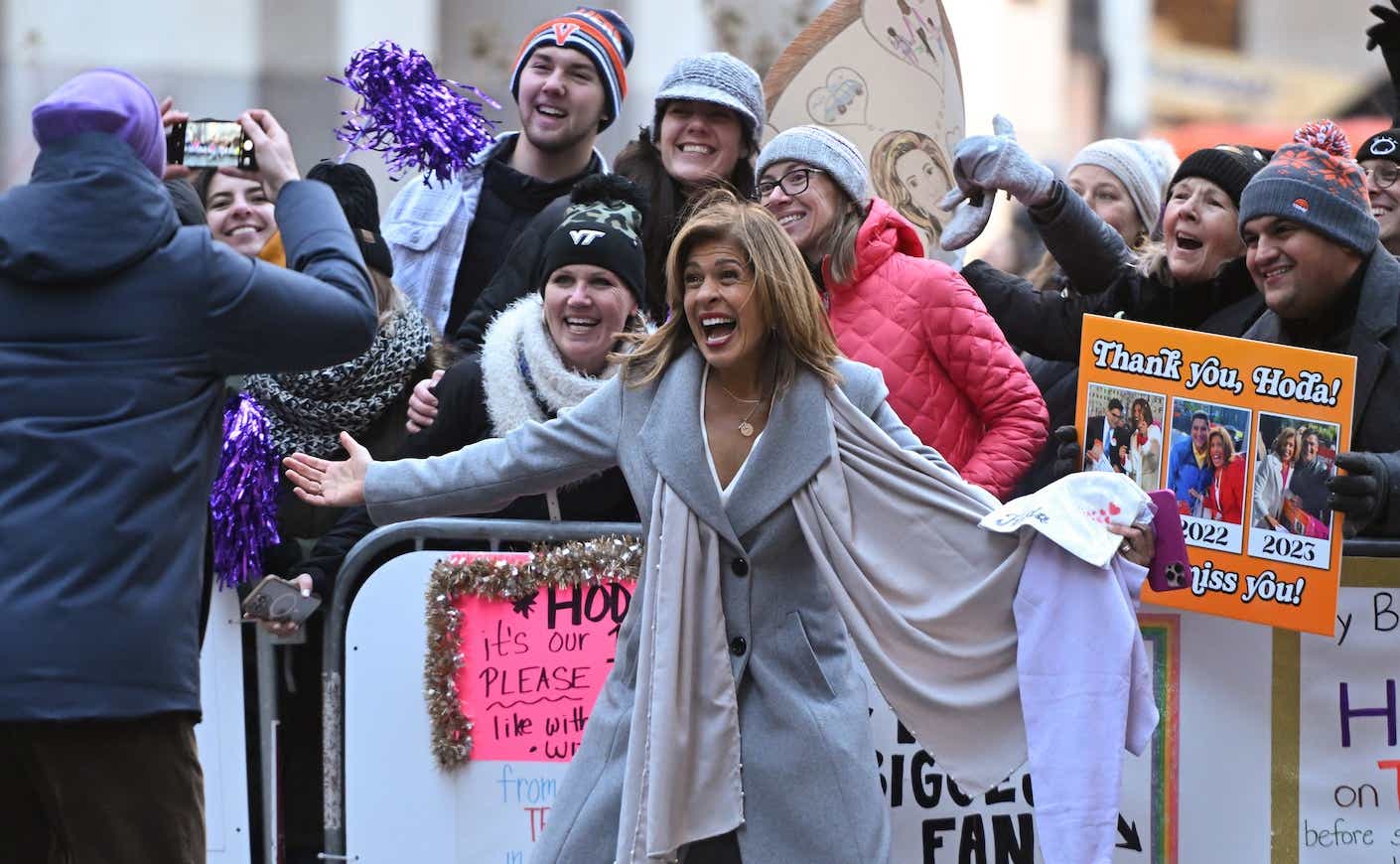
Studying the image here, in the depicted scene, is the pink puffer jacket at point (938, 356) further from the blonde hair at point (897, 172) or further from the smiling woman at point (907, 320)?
the blonde hair at point (897, 172)

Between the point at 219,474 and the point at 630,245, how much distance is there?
136cm

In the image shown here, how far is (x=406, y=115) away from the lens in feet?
22.1

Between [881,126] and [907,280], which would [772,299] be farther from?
[881,126]

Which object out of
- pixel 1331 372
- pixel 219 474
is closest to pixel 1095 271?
pixel 1331 372

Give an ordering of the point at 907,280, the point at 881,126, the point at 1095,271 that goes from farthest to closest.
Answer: the point at 881,126, the point at 1095,271, the point at 907,280

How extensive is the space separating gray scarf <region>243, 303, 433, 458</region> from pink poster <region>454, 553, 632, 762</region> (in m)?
0.78

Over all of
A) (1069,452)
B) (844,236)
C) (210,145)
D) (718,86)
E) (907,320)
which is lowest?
(1069,452)

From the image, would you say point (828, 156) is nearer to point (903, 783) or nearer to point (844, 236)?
point (844, 236)

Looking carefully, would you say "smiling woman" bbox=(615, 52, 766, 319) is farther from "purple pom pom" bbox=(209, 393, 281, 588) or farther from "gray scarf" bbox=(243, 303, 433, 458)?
"purple pom pom" bbox=(209, 393, 281, 588)

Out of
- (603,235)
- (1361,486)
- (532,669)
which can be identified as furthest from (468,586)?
(1361,486)

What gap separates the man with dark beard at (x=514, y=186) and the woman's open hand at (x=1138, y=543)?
2770 mm

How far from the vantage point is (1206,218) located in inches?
254

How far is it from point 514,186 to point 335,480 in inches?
88.9

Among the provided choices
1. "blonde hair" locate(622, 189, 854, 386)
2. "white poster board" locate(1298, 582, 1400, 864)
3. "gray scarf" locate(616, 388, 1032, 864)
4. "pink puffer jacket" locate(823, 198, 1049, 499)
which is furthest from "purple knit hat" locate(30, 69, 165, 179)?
"white poster board" locate(1298, 582, 1400, 864)
